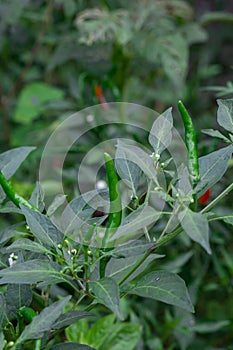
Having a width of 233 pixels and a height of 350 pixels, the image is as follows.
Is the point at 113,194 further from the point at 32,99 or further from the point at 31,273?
the point at 32,99

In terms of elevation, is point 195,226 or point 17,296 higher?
point 195,226

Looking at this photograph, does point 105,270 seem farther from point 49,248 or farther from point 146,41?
point 146,41

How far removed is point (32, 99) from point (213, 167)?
1447mm

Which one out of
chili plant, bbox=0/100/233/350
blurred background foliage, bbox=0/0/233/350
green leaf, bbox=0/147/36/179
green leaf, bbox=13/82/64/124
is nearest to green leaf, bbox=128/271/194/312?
chili plant, bbox=0/100/233/350

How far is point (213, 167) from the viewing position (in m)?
0.63

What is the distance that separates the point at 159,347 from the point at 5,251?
18.7 inches

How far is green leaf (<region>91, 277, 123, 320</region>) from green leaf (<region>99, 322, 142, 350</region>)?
318 millimetres

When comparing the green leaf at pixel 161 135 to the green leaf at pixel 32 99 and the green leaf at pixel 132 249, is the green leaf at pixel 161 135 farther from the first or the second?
the green leaf at pixel 32 99

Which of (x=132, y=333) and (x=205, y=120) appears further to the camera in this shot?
(x=205, y=120)

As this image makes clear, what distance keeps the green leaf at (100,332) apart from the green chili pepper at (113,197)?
0.97ft

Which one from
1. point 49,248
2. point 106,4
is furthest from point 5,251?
point 106,4

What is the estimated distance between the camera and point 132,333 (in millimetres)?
889

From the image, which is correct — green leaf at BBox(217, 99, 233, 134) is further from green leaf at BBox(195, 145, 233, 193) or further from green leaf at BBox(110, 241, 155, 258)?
green leaf at BBox(110, 241, 155, 258)

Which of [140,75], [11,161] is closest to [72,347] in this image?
[11,161]
